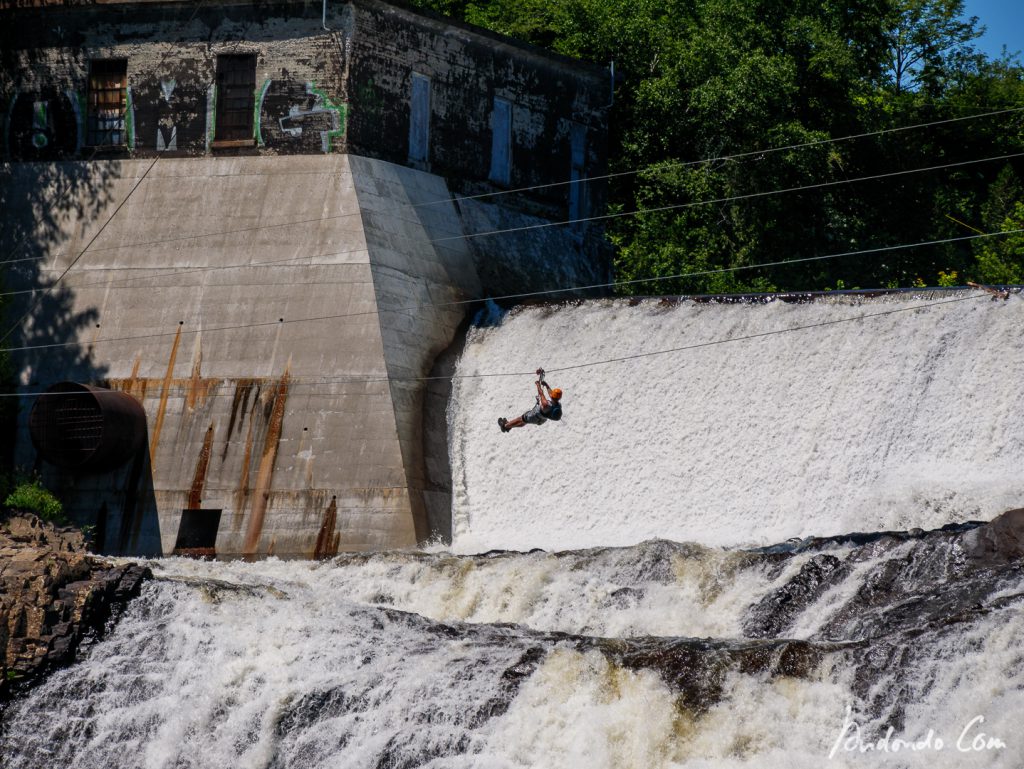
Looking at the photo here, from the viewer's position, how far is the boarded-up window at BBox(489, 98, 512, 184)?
3362 cm

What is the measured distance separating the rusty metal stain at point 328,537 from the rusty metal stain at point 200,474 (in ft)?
7.32

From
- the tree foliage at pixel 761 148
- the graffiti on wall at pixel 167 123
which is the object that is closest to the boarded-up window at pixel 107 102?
the graffiti on wall at pixel 167 123

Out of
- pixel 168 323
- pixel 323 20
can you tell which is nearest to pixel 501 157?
pixel 323 20

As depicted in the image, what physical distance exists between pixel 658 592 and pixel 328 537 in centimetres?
865

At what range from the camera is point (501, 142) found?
3381cm

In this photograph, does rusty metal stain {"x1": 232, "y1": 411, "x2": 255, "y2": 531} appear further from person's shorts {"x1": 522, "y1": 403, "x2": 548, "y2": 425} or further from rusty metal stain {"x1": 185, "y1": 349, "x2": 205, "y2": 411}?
person's shorts {"x1": 522, "y1": 403, "x2": 548, "y2": 425}

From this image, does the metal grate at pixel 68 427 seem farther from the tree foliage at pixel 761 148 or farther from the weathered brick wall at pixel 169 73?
the tree foliage at pixel 761 148

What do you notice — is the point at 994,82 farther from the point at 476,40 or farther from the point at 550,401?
the point at 550,401

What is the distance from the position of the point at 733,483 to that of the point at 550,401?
9.95 ft

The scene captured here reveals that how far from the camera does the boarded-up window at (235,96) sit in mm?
31875

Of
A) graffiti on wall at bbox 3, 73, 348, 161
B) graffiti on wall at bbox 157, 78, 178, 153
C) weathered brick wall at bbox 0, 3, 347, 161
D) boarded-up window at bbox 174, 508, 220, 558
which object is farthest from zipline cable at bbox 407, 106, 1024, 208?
boarded-up window at bbox 174, 508, 220, 558

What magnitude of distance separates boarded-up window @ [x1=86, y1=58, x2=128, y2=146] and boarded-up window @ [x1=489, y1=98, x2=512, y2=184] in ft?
22.5

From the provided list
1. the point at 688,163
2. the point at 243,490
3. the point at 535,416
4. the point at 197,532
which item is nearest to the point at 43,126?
the point at 243,490

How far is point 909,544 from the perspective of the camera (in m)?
20.4
